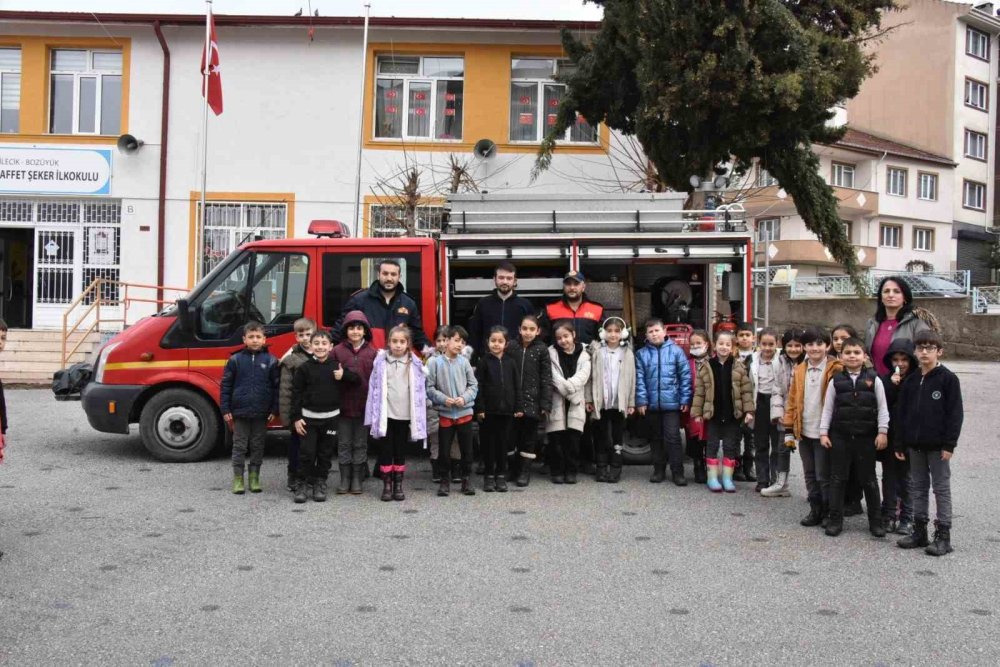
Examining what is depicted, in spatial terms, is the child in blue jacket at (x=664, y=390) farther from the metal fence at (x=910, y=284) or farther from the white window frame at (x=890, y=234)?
the white window frame at (x=890, y=234)

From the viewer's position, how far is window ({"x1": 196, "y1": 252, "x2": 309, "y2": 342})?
9.45 m

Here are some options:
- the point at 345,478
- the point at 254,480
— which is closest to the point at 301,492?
the point at 345,478

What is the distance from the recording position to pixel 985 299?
85.4ft

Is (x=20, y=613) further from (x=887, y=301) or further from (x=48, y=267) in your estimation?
(x=48, y=267)

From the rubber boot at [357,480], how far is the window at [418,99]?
1282 cm

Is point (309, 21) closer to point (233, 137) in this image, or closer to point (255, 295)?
point (233, 137)

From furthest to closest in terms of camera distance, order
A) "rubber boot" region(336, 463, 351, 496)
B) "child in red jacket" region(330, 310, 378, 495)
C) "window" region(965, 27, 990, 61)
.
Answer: "window" region(965, 27, 990, 61), "rubber boot" region(336, 463, 351, 496), "child in red jacket" region(330, 310, 378, 495)

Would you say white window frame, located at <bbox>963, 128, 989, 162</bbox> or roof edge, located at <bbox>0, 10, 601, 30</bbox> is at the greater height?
white window frame, located at <bbox>963, 128, 989, 162</bbox>

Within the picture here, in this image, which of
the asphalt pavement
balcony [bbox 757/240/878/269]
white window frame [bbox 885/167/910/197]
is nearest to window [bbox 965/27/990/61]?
white window frame [bbox 885/167/910/197]

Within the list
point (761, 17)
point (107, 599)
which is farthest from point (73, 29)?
point (107, 599)

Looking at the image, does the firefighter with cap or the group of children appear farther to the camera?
the firefighter with cap

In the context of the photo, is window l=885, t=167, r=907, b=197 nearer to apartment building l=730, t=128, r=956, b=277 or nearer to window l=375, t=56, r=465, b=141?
apartment building l=730, t=128, r=956, b=277

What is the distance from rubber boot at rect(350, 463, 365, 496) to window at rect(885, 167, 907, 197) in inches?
1593

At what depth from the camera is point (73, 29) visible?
64.8 feet
